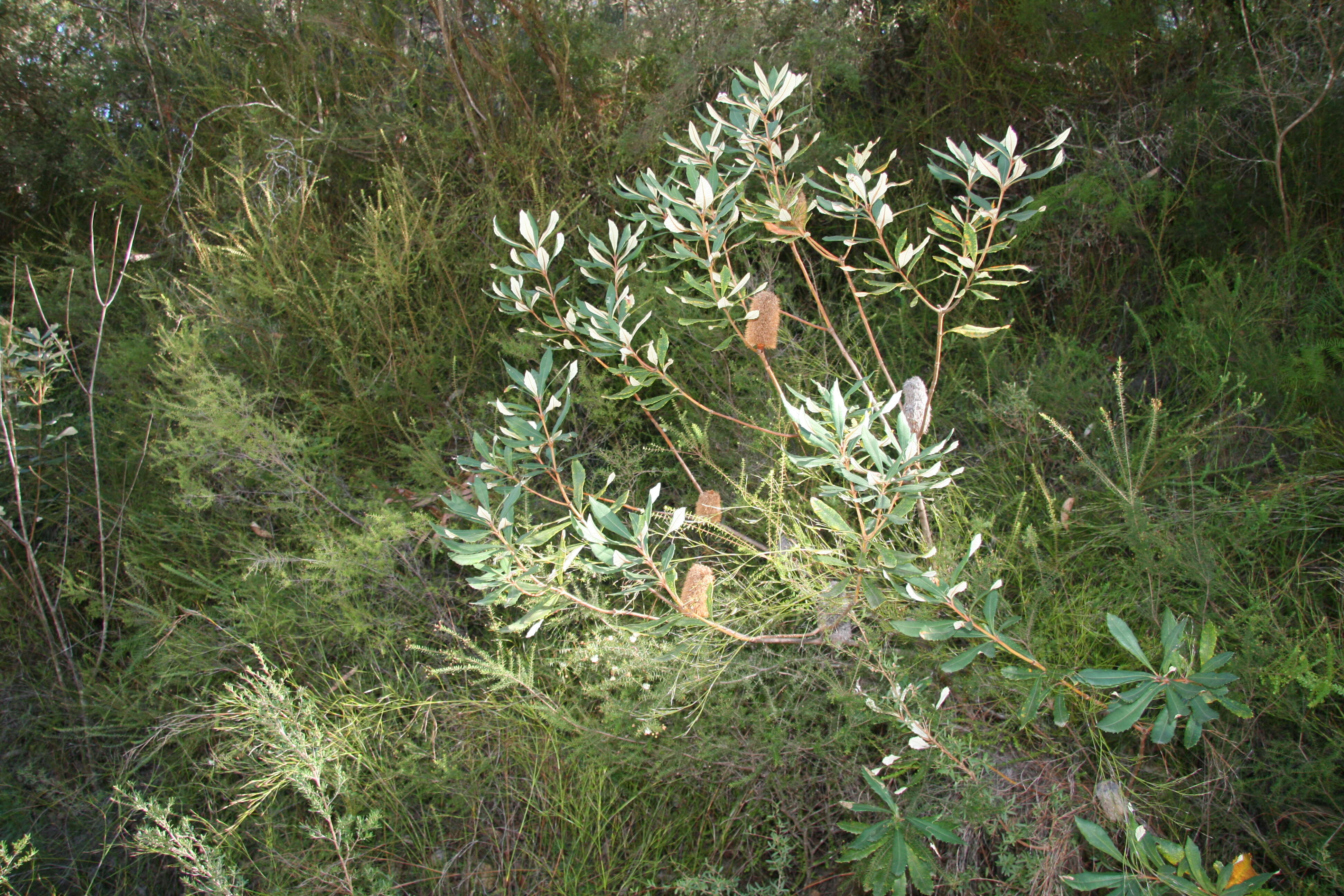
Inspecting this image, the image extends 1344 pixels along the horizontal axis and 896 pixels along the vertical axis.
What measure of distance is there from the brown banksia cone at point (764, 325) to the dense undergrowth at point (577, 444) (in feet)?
1.32

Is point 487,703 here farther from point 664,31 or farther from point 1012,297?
point 664,31

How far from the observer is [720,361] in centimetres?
232

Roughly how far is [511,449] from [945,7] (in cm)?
218

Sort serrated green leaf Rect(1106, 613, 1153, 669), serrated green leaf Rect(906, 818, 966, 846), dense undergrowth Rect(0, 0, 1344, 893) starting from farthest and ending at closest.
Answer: dense undergrowth Rect(0, 0, 1344, 893) < serrated green leaf Rect(906, 818, 966, 846) < serrated green leaf Rect(1106, 613, 1153, 669)

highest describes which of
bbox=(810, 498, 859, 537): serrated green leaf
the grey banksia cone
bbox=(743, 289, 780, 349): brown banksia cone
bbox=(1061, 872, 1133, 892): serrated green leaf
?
bbox=(743, 289, 780, 349): brown banksia cone

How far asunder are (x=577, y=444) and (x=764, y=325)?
2.58 feet

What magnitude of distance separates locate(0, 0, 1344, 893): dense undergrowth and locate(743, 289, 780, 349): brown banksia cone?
40 centimetres

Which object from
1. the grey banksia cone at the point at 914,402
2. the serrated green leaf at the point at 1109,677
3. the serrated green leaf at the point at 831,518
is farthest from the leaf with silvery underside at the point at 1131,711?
the grey banksia cone at the point at 914,402

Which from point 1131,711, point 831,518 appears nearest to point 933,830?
point 1131,711

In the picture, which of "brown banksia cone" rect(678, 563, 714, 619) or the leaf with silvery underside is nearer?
the leaf with silvery underside

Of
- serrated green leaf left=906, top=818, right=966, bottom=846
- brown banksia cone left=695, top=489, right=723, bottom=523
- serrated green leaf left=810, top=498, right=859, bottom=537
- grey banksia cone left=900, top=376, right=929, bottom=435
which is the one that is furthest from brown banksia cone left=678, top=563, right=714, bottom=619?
grey banksia cone left=900, top=376, right=929, bottom=435

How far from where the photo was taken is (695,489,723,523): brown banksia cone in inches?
65.3

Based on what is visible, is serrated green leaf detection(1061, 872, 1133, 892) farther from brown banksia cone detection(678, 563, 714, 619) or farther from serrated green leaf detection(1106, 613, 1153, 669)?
brown banksia cone detection(678, 563, 714, 619)

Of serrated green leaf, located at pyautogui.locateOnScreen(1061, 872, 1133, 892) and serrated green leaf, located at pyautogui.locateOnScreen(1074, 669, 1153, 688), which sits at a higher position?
serrated green leaf, located at pyautogui.locateOnScreen(1074, 669, 1153, 688)
